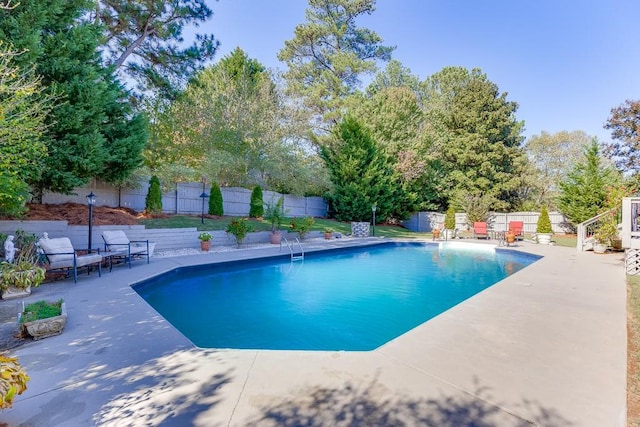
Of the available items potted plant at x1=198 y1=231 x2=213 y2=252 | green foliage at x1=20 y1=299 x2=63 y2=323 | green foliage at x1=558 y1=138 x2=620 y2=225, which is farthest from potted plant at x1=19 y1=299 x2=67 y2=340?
green foliage at x1=558 y1=138 x2=620 y2=225

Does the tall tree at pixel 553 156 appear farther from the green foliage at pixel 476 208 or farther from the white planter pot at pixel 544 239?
the white planter pot at pixel 544 239

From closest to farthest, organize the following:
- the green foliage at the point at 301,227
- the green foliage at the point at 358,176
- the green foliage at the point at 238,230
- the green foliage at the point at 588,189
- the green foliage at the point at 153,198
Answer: the green foliage at the point at 238,230
the green foliage at the point at 153,198
the green foliage at the point at 301,227
the green foliage at the point at 588,189
the green foliage at the point at 358,176

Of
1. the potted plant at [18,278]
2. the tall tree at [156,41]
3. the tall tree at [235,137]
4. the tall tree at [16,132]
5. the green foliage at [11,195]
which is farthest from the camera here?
the tall tree at [235,137]

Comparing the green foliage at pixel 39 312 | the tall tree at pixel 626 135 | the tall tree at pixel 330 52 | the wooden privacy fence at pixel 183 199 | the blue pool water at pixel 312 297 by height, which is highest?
the tall tree at pixel 330 52

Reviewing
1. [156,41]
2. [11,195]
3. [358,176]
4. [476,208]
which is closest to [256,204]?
[358,176]

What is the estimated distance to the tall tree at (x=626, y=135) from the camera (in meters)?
14.1

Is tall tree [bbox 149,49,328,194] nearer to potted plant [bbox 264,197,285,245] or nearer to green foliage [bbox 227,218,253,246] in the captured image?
potted plant [bbox 264,197,285,245]

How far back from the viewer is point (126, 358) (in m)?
2.78

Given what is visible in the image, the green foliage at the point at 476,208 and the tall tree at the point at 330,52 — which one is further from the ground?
the tall tree at the point at 330,52

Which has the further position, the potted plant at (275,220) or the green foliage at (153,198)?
the potted plant at (275,220)

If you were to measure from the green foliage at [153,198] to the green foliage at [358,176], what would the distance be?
35.1ft

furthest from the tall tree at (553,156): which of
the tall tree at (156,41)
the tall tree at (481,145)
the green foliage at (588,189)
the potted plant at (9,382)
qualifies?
the potted plant at (9,382)

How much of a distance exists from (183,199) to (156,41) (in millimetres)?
6868

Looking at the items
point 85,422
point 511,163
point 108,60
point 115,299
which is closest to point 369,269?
point 115,299
